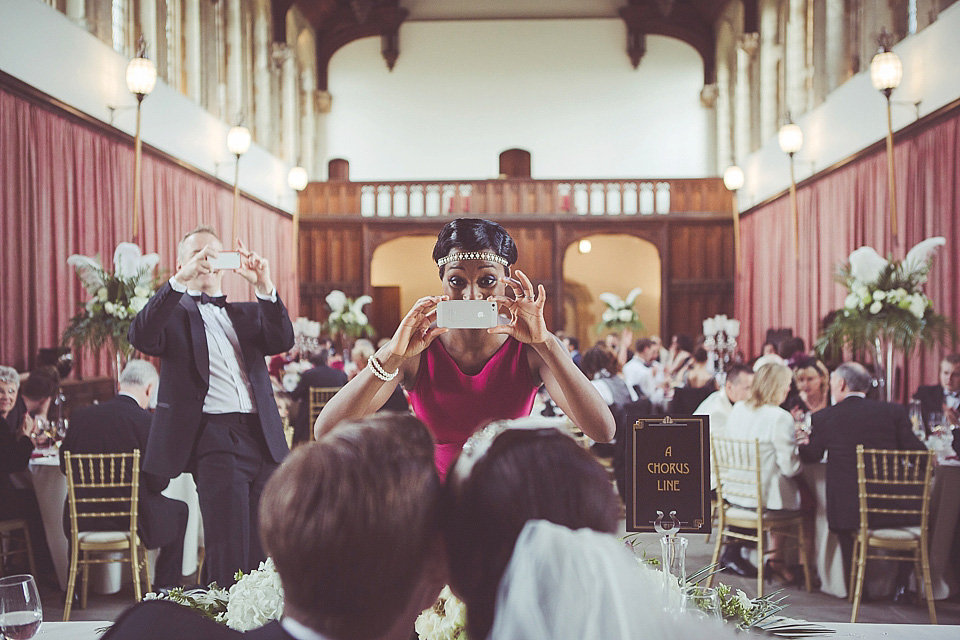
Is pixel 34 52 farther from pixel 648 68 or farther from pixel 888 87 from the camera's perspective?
pixel 648 68

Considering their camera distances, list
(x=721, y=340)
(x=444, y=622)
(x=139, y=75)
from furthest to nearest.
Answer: (x=721, y=340) → (x=139, y=75) → (x=444, y=622)

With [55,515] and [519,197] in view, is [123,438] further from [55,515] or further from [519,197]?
[519,197]

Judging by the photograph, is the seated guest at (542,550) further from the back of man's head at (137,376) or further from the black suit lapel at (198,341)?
the back of man's head at (137,376)

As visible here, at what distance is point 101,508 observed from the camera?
4.24 metres

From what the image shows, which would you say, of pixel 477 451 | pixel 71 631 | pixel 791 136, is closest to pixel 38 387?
pixel 71 631

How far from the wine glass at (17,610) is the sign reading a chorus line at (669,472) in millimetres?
1154

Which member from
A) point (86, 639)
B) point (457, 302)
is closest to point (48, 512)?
point (86, 639)

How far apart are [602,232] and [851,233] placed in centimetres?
554

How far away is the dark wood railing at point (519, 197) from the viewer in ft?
47.6

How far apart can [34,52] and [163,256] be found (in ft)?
10.8

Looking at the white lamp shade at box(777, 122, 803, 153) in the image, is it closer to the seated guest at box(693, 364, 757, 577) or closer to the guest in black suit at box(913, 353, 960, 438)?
the guest in black suit at box(913, 353, 960, 438)

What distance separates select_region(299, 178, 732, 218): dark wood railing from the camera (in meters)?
14.5

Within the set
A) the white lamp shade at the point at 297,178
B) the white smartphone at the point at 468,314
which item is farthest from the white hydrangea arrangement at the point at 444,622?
the white lamp shade at the point at 297,178

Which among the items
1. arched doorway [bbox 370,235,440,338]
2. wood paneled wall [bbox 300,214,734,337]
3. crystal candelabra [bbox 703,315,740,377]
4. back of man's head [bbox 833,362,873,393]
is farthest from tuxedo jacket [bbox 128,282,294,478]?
arched doorway [bbox 370,235,440,338]
